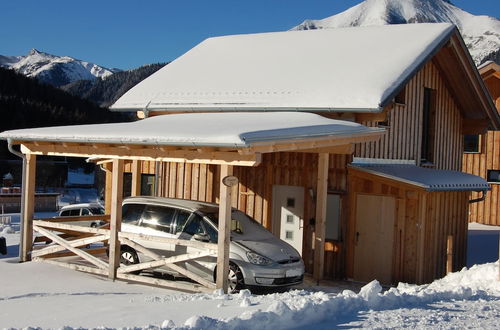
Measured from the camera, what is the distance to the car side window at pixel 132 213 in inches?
540

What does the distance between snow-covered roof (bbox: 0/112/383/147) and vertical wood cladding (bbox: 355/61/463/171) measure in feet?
8.83

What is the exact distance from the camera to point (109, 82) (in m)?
186

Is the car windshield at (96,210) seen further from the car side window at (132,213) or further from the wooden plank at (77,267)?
the car side window at (132,213)

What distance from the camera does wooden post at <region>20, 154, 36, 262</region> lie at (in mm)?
14078

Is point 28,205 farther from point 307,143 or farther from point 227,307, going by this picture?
point 227,307

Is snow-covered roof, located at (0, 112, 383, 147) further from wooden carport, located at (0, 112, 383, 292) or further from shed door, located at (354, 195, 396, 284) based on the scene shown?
shed door, located at (354, 195, 396, 284)

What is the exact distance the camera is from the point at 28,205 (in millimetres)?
14172

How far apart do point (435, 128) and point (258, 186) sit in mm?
5956

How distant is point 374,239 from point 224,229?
5.82 meters

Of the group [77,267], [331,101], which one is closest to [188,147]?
[77,267]

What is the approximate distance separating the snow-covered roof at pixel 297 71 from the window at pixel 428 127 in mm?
1969

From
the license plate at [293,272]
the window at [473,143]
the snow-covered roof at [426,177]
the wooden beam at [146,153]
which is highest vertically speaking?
the window at [473,143]

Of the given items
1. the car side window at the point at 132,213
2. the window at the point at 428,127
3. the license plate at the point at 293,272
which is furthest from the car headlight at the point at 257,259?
the window at the point at 428,127

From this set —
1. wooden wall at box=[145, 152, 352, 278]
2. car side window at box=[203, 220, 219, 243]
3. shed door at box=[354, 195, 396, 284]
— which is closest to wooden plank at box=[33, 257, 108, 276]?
car side window at box=[203, 220, 219, 243]
